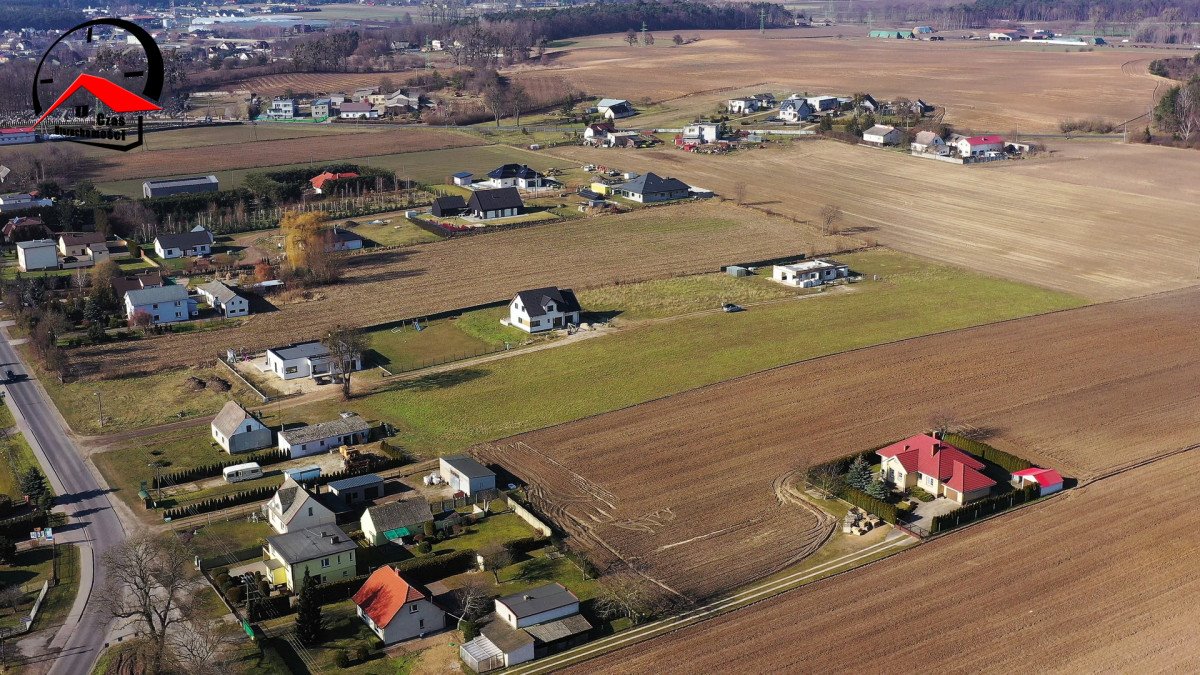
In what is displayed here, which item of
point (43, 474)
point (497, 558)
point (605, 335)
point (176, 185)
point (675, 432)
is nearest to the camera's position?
point (497, 558)

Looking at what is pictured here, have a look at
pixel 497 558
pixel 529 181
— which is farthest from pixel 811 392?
pixel 529 181

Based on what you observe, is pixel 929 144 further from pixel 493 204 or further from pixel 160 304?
pixel 160 304

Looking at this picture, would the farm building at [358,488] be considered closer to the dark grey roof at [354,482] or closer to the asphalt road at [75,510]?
the dark grey roof at [354,482]

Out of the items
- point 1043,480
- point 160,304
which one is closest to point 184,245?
point 160,304

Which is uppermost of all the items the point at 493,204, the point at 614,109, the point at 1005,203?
the point at 614,109

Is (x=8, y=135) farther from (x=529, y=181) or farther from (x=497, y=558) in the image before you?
(x=497, y=558)

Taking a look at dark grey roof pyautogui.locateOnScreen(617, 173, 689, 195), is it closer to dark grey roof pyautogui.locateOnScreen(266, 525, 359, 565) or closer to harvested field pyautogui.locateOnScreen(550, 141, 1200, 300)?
harvested field pyautogui.locateOnScreen(550, 141, 1200, 300)
